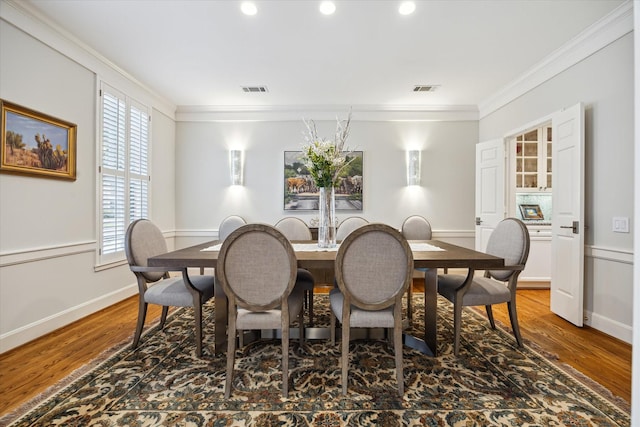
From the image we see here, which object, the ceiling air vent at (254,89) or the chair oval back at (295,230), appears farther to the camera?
the ceiling air vent at (254,89)

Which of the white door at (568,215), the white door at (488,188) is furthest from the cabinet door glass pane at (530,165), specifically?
the white door at (568,215)

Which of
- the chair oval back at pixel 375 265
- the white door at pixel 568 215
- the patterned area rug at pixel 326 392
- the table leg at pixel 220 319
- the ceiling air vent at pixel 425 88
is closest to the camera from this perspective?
the patterned area rug at pixel 326 392

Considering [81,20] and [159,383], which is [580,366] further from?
[81,20]

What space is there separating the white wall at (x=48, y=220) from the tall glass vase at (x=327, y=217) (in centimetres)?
250

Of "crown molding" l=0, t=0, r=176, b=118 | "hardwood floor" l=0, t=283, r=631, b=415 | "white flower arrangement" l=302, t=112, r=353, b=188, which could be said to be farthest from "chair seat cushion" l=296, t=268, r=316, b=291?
"crown molding" l=0, t=0, r=176, b=118

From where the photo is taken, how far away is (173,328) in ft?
8.94

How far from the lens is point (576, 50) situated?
2938mm

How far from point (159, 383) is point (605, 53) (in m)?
4.56

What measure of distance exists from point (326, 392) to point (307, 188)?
337 cm

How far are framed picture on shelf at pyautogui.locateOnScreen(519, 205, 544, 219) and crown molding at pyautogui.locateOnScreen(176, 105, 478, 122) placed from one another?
173 centimetres

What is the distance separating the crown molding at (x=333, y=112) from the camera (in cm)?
469

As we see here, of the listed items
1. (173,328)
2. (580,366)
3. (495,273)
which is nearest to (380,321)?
(495,273)

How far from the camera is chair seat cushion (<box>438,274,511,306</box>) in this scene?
2.20 meters

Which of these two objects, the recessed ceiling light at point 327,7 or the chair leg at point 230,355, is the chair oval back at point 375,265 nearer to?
the chair leg at point 230,355
